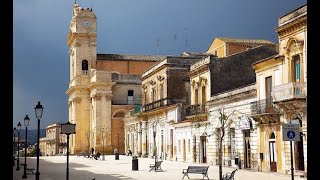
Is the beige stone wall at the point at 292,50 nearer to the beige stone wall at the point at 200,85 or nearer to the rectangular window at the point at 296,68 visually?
the rectangular window at the point at 296,68

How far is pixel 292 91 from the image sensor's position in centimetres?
2211

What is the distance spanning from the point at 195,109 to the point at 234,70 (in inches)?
174

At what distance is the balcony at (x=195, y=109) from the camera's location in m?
36.4

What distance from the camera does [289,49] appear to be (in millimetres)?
23891

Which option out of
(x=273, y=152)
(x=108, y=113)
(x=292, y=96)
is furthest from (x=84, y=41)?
(x=292, y=96)

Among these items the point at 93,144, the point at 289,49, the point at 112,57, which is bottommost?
the point at 93,144

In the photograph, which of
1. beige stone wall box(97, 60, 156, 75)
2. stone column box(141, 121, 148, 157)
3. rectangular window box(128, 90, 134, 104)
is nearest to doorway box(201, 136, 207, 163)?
stone column box(141, 121, 148, 157)

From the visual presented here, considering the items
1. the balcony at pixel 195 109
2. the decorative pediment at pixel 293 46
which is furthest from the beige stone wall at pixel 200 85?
the decorative pediment at pixel 293 46

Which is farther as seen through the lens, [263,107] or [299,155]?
[263,107]

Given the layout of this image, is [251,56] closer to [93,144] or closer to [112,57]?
[93,144]

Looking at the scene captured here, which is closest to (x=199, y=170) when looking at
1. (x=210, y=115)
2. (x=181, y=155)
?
(x=210, y=115)

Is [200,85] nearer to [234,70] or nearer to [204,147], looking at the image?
[234,70]
